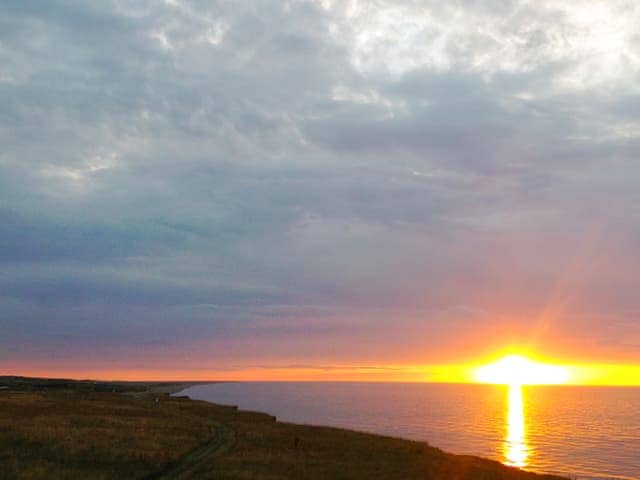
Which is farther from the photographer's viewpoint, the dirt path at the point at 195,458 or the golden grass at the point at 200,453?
the golden grass at the point at 200,453

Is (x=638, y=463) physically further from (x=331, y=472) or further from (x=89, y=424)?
(x=89, y=424)

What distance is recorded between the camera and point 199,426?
2741 inches

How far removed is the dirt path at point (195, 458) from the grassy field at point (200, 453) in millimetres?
78

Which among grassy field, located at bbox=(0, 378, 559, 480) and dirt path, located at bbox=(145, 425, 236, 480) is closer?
dirt path, located at bbox=(145, 425, 236, 480)

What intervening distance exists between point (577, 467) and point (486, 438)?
29.5 metres

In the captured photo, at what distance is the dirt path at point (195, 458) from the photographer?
41.9m

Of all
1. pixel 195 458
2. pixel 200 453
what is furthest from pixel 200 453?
pixel 195 458

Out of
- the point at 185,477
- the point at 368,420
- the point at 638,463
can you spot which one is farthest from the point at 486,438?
the point at 185,477

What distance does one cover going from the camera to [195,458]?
48.6m

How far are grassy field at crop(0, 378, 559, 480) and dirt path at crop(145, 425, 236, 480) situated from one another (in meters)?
0.08

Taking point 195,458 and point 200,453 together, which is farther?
point 200,453

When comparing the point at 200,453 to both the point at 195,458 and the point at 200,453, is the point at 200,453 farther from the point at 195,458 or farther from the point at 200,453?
the point at 195,458

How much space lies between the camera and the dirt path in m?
41.9

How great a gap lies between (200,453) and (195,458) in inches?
101
